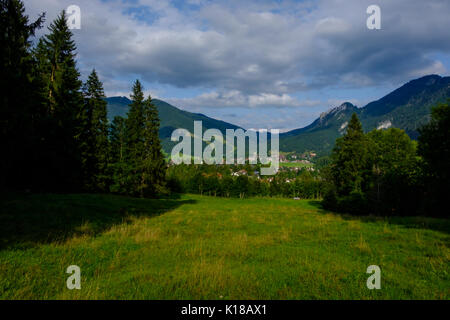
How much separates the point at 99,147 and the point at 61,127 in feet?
43.2

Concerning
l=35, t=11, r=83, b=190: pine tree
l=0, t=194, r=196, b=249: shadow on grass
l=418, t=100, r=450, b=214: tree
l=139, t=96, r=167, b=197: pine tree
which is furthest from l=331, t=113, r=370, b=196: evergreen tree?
l=35, t=11, r=83, b=190: pine tree

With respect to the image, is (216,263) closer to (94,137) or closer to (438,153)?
(438,153)

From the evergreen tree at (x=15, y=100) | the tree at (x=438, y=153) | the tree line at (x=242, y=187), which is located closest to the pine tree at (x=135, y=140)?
the evergreen tree at (x=15, y=100)

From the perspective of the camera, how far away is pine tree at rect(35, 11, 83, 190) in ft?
85.3

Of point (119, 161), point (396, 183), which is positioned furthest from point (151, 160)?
point (396, 183)

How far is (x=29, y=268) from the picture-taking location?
6.09 meters

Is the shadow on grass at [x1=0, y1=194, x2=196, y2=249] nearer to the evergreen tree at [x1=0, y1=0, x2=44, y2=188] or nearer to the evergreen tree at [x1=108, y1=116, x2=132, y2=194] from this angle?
the evergreen tree at [x1=0, y1=0, x2=44, y2=188]

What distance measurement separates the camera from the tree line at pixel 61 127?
17828 mm

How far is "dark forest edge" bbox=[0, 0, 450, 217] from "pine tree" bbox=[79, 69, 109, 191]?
154 mm

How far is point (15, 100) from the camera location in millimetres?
17797
